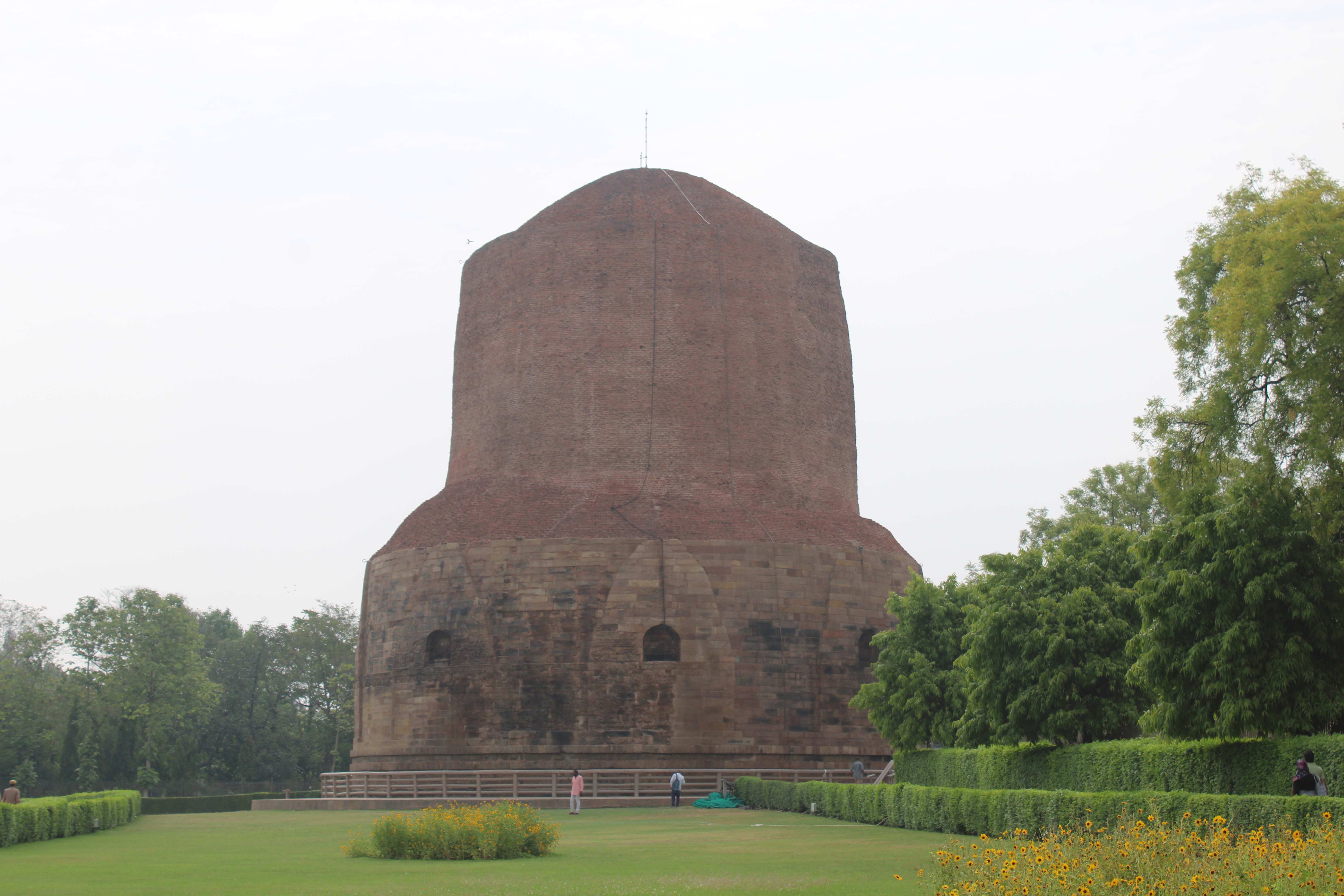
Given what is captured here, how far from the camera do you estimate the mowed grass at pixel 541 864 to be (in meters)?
10.5

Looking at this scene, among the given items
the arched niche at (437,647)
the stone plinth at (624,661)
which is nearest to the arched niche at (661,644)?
the stone plinth at (624,661)

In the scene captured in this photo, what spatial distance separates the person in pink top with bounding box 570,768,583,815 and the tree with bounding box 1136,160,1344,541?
11.0 metres

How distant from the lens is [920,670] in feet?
73.9

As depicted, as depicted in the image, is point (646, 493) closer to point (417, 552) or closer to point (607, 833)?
point (417, 552)

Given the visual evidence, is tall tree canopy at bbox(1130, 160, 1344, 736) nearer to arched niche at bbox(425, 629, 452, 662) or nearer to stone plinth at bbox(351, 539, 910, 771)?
stone plinth at bbox(351, 539, 910, 771)

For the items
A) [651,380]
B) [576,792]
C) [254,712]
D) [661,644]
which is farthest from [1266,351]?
[254,712]

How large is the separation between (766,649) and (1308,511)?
14.3 metres

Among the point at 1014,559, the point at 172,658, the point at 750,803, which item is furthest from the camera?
the point at 172,658

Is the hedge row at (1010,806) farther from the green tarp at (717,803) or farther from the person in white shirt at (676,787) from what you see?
the person in white shirt at (676,787)

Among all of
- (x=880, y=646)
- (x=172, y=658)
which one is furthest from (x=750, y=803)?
(x=172, y=658)

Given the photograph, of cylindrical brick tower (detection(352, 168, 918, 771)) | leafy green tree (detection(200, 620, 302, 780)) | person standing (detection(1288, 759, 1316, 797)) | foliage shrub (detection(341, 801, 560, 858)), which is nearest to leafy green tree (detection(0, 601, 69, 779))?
leafy green tree (detection(200, 620, 302, 780))

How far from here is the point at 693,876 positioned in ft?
36.8

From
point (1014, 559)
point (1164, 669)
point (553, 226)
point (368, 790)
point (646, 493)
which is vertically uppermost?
point (553, 226)

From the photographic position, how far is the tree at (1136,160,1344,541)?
14359 millimetres
